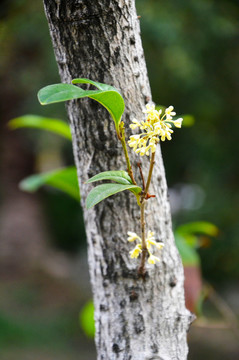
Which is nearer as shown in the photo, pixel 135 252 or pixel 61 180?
pixel 135 252

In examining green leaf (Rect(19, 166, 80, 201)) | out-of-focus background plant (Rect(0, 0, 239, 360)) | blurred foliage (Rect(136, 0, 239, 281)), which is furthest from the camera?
out-of-focus background plant (Rect(0, 0, 239, 360))

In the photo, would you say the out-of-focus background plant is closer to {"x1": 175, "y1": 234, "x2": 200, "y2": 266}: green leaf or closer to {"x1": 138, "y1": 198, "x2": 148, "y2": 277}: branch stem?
{"x1": 175, "y1": 234, "x2": 200, "y2": 266}: green leaf

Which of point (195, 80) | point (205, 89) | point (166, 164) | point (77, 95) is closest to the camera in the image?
point (77, 95)

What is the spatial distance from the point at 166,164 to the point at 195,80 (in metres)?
1.43

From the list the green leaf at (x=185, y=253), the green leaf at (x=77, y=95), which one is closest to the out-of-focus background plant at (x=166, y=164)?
the green leaf at (x=185, y=253)

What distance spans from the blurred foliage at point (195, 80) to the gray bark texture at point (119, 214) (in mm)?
2205

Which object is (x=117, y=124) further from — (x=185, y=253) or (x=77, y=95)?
(x=185, y=253)

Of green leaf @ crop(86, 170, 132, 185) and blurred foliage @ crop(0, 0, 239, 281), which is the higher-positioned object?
blurred foliage @ crop(0, 0, 239, 281)

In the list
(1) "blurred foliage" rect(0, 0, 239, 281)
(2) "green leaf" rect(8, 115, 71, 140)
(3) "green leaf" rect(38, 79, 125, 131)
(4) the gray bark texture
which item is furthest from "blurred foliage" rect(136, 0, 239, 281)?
(3) "green leaf" rect(38, 79, 125, 131)

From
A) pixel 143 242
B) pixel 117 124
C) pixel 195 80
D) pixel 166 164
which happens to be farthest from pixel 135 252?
pixel 166 164

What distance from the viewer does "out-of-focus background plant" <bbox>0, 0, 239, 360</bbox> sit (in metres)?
2.97

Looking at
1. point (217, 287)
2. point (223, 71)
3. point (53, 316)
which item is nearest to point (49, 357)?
point (53, 316)

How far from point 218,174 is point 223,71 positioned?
0.90 meters

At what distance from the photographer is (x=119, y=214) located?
0.68m
